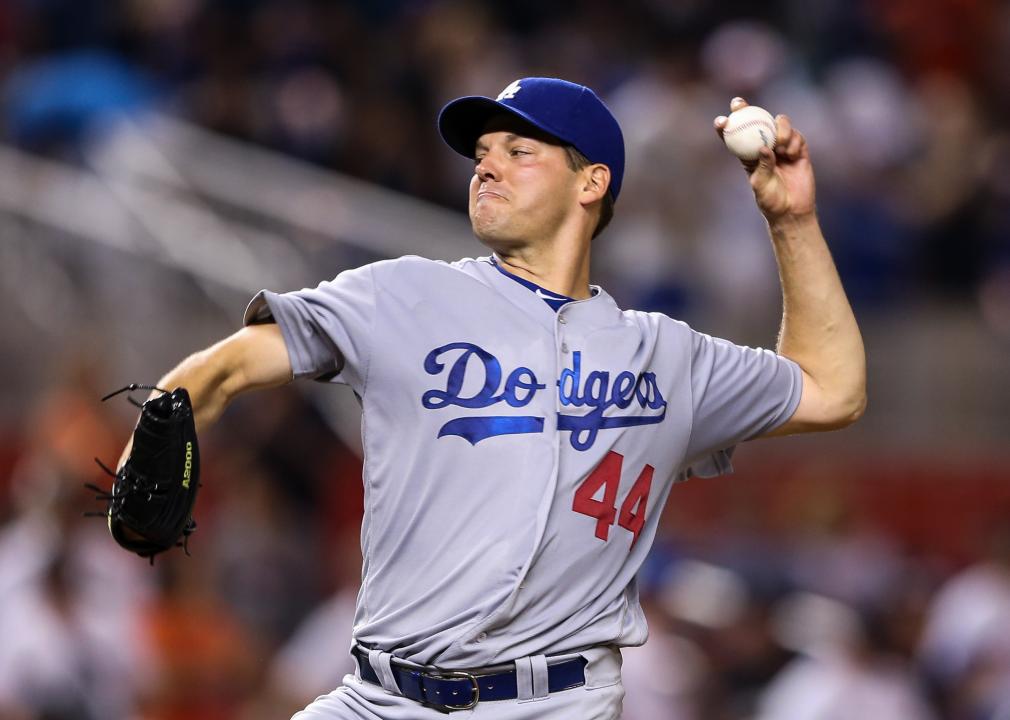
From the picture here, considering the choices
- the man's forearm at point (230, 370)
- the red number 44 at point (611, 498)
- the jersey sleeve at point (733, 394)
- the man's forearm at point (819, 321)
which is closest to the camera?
the man's forearm at point (230, 370)

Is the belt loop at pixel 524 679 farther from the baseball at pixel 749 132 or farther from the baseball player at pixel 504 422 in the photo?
the baseball at pixel 749 132

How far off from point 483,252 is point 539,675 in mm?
5076

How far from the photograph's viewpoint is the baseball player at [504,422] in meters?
3.77

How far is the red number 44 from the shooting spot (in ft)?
12.7

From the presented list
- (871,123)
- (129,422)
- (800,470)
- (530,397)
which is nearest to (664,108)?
(871,123)

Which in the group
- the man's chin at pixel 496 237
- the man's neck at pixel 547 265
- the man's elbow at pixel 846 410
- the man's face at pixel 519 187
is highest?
the man's face at pixel 519 187

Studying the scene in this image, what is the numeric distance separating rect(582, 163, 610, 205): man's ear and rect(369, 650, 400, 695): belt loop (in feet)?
3.68

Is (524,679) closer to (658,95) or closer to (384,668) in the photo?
(384,668)

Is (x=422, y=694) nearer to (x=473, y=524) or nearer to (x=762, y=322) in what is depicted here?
(x=473, y=524)

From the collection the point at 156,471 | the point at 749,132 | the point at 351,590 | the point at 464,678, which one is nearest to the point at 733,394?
the point at 749,132

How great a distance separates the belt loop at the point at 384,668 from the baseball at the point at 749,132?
1443mm

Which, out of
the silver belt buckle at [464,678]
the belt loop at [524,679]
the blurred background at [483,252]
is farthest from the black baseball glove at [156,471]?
the blurred background at [483,252]

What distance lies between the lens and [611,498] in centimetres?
392

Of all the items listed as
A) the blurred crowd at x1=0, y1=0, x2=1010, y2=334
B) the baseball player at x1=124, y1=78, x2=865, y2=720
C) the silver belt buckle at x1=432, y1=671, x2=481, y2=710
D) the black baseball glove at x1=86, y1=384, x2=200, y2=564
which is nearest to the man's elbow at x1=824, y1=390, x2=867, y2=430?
the baseball player at x1=124, y1=78, x2=865, y2=720
